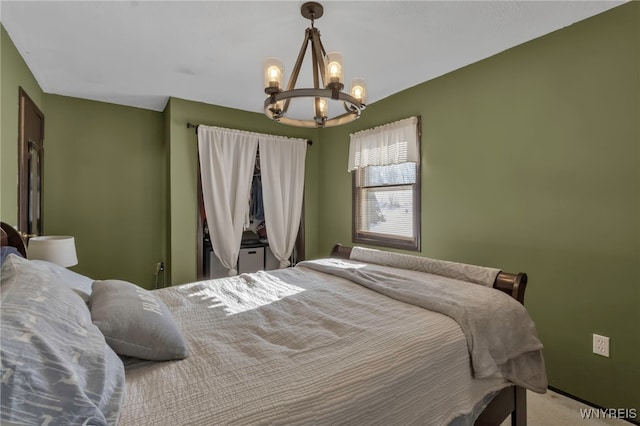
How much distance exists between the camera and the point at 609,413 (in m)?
1.99

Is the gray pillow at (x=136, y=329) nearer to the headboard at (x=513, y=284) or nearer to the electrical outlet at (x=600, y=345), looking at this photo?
the headboard at (x=513, y=284)

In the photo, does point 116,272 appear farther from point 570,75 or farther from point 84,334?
point 570,75

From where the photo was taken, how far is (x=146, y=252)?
12.6 ft

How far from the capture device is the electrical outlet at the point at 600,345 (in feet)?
6.59

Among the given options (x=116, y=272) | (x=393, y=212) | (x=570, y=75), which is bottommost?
(x=116, y=272)

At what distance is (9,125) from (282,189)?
8.60ft

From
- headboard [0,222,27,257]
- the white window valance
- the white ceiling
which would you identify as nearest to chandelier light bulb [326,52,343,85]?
the white ceiling

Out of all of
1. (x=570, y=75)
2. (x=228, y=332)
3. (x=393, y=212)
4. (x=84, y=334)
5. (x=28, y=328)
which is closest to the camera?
(x=28, y=328)

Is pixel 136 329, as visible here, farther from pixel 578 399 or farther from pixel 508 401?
pixel 578 399

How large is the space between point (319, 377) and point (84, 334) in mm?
722

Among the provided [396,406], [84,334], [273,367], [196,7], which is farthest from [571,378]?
[196,7]

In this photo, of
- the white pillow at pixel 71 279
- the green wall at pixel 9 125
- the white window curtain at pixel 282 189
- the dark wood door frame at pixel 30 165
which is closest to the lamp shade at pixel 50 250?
the green wall at pixel 9 125

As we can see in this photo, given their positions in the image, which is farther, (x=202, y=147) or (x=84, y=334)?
(x=202, y=147)

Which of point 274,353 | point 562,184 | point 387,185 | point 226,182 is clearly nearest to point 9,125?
point 226,182
